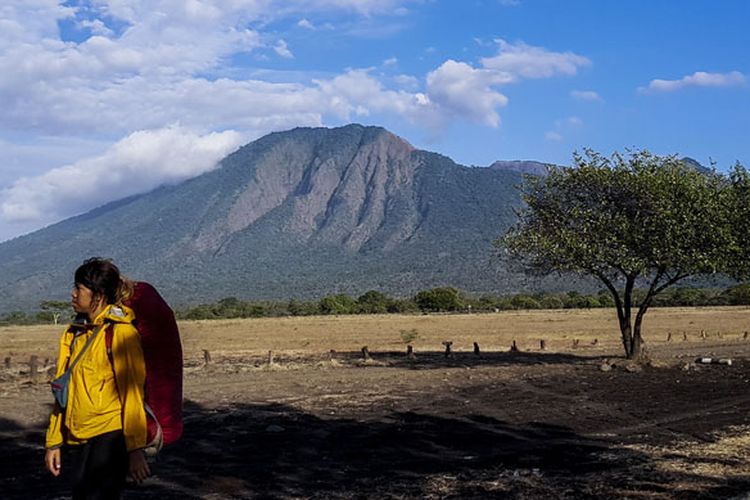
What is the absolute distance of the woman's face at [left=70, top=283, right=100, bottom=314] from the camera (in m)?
5.34

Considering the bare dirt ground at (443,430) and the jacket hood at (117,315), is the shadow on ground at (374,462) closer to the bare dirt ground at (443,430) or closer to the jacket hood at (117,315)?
the bare dirt ground at (443,430)

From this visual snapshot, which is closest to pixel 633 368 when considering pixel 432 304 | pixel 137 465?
pixel 137 465

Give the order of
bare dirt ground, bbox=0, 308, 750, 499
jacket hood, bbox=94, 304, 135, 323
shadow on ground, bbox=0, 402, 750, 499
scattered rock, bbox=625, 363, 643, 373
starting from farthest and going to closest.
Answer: scattered rock, bbox=625, 363, 643, 373 → bare dirt ground, bbox=0, 308, 750, 499 → shadow on ground, bbox=0, 402, 750, 499 → jacket hood, bbox=94, 304, 135, 323

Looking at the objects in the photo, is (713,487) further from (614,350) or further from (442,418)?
(614,350)

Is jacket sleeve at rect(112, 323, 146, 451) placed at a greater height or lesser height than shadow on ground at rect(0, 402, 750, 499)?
greater

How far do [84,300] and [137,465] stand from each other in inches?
44.9

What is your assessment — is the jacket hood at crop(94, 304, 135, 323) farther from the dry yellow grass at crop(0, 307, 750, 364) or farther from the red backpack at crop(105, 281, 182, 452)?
the dry yellow grass at crop(0, 307, 750, 364)

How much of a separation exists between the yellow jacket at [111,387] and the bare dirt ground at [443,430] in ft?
14.4

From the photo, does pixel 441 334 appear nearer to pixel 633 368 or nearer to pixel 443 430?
pixel 633 368

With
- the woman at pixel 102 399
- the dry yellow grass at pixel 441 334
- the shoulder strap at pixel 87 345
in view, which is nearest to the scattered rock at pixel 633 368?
the dry yellow grass at pixel 441 334

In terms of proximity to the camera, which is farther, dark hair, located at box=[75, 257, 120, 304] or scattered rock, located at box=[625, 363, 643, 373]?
scattered rock, located at box=[625, 363, 643, 373]

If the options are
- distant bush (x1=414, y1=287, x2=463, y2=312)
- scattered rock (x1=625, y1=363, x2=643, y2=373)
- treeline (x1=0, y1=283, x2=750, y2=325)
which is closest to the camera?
scattered rock (x1=625, y1=363, x2=643, y2=373)

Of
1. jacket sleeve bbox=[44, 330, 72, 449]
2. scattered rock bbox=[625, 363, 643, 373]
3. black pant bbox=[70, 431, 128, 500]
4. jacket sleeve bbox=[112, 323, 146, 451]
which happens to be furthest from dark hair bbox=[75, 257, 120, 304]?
scattered rock bbox=[625, 363, 643, 373]

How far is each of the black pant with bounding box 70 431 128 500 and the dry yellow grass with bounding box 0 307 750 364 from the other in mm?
29816
